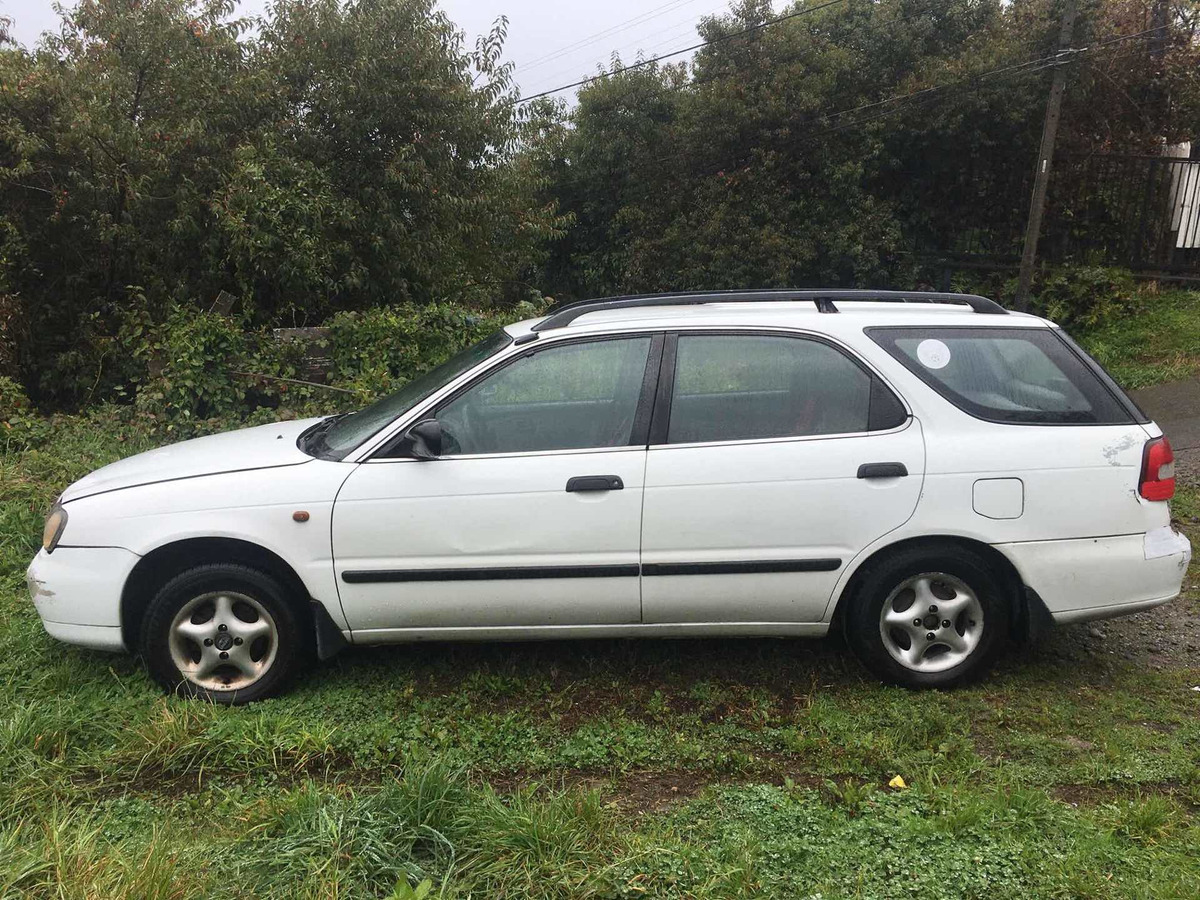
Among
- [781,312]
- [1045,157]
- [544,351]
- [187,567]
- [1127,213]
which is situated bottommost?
[187,567]

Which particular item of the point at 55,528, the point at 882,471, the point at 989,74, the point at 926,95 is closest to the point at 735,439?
the point at 882,471

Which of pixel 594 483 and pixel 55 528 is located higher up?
pixel 594 483

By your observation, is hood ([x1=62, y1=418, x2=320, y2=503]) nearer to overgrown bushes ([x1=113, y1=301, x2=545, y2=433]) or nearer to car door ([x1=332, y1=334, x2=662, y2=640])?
car door ([x1=332, y1=334, x2=662, y2=640])

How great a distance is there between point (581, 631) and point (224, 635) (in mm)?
1403

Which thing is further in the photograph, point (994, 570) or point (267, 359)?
point (267, 359)

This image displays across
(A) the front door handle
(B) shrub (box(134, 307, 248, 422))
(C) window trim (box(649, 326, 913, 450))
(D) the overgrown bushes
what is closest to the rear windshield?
(C) window trim (box(649, 326, 913, 450))

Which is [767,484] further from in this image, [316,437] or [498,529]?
[316,437]

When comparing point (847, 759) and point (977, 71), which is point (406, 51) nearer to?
point (847, 759)

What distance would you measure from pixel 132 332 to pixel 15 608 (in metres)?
5.04

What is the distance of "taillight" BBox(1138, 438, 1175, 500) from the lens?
3.70 m

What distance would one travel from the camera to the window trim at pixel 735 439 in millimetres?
3729

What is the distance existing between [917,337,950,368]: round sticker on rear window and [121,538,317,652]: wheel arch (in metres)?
2.61

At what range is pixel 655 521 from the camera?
3672 millimetres

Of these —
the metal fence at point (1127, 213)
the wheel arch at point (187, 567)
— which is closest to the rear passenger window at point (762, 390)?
the wheel arch at point (187, 567)
